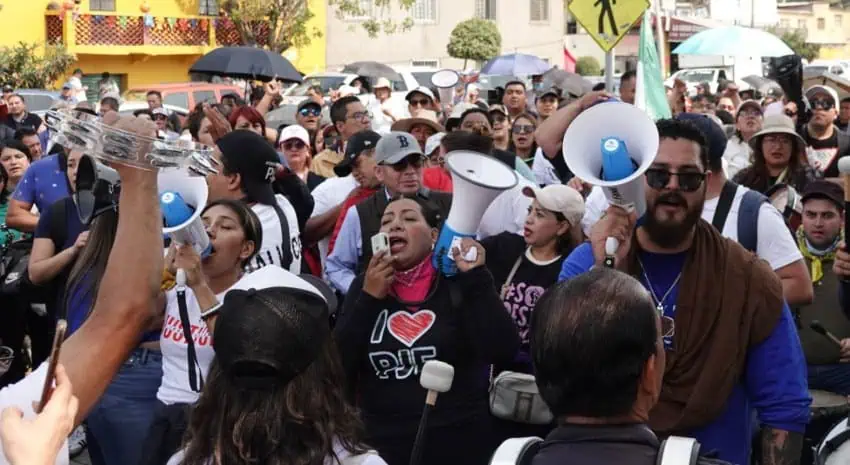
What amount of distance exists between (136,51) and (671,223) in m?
34.0

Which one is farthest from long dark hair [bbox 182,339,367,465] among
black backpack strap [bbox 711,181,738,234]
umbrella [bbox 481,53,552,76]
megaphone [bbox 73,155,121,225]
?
umbrella [bbox 481,53,552,76]

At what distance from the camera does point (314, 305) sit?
10.0 feet

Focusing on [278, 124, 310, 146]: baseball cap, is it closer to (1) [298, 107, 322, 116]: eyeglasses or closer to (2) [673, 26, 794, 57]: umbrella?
(1) [298, 107, 322, 116]: eyeglasses

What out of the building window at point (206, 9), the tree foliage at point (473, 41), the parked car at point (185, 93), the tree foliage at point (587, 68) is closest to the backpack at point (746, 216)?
the parked car at point (185, 93)

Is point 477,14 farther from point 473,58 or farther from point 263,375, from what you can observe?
point 263,375

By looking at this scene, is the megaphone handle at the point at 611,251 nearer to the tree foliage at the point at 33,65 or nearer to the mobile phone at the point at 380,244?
the mobile phone at the point at 380,244

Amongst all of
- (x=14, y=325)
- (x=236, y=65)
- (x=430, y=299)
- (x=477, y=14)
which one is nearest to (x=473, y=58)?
(x=477, y=14)

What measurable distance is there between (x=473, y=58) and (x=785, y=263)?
38.2 meters

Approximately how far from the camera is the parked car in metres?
22.3

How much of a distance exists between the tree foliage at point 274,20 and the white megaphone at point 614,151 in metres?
33.1

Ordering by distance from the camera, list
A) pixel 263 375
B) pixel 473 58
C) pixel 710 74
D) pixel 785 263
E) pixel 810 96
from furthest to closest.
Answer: pixel 473 58 < pixel 710 74 < pixel 810 96 < pixel 785 263 < pixel 263 375

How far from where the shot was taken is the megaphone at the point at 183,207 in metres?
4.56

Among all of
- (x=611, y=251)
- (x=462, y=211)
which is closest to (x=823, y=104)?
(x=462, y=211)

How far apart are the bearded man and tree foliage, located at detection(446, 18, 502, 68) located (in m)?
37.9
